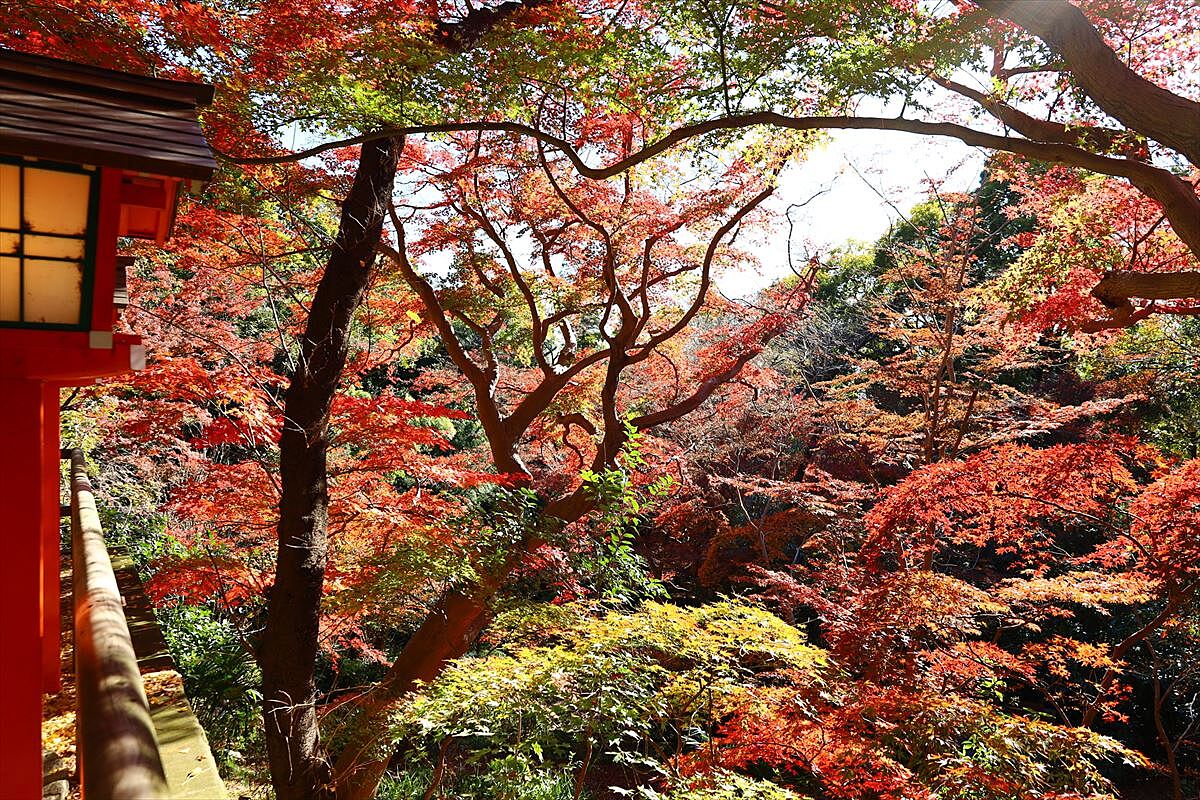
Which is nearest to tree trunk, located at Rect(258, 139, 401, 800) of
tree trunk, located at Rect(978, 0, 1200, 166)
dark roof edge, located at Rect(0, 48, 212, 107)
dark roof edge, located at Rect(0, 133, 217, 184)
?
dark roof edge, located at Rect(0, 48, 212, 107)

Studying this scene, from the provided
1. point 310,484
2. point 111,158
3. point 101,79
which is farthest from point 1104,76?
point 310,484

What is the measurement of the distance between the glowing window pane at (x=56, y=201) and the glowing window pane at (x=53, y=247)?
23 mm

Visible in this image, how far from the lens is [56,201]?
2.23 metres

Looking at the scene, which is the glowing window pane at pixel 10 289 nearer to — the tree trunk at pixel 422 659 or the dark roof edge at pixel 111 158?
the dark roof edge at pixel 111 158

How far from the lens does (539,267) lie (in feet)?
30.3

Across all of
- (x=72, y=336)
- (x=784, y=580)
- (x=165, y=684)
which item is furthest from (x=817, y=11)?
(x=784, y=580)

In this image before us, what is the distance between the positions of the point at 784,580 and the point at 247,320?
36.8ft

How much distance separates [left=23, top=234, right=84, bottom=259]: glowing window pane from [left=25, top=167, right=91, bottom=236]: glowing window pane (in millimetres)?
23

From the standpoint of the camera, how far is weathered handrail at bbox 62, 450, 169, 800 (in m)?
0.93

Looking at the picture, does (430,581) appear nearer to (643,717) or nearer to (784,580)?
(643,717)

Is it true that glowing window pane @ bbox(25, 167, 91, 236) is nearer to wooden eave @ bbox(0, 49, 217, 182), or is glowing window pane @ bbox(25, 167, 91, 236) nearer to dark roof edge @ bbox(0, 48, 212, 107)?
wooden eave @ bbox(0, 49, 217, 182)

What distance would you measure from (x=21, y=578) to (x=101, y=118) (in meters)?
1.42

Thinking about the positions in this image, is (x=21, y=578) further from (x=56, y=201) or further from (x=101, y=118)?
(x=101, y=118)

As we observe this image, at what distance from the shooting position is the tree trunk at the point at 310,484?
5.06m
